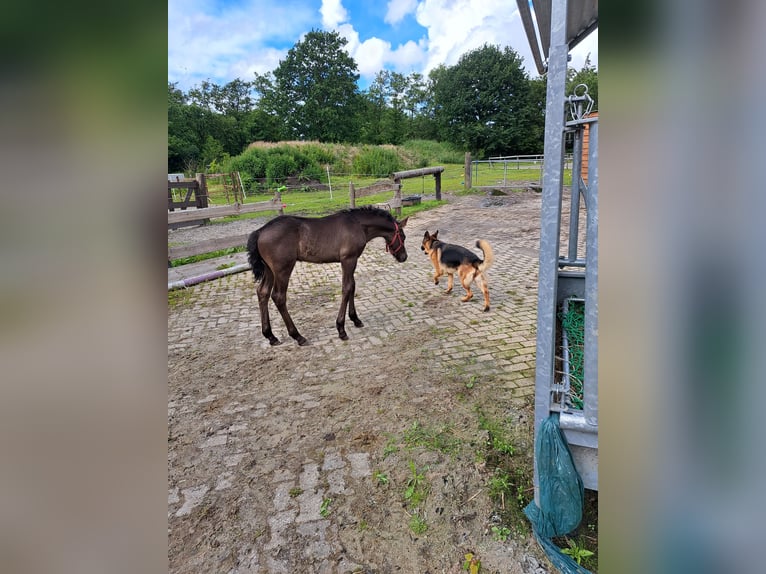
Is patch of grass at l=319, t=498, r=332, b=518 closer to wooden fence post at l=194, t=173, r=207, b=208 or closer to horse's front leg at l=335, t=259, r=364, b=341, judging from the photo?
horse's front leg at l=335, t=259, r=364, b=341

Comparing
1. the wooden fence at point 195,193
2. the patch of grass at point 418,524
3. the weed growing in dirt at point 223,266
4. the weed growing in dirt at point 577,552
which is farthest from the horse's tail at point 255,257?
the wooden fence at point 195,193

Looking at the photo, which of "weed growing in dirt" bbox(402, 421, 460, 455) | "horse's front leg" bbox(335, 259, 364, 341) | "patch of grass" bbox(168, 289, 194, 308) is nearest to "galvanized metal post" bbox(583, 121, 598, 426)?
"weed growing in dirt" bbox(402, 421, 460, 455)

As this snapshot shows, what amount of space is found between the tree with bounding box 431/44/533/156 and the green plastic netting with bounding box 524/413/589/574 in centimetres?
4203

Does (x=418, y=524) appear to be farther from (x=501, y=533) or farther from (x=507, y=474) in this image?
(x=507, y=474)

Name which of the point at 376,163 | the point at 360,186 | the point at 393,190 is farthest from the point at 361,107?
the point at 393,190

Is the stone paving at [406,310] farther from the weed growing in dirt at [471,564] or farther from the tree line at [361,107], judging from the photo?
the tree line at [361,107]

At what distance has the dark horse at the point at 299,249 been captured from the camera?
457 centimetres

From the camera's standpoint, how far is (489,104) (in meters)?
41.6

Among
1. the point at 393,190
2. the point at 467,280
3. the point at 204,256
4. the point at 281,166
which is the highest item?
the point at 281,166

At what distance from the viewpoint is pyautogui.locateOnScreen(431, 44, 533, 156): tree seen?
40.4 meters

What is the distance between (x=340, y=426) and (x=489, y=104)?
4487 cm
